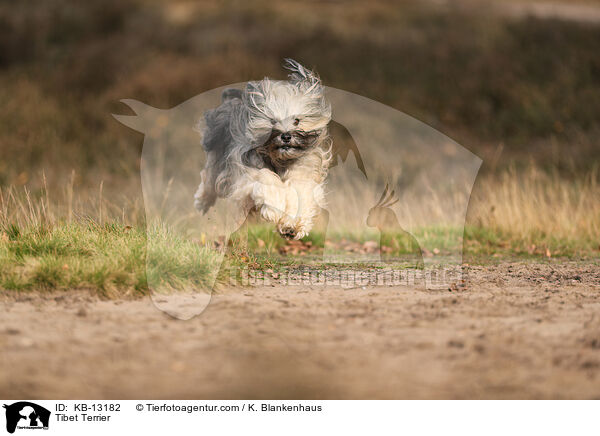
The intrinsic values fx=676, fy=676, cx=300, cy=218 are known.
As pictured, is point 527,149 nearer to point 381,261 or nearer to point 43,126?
point 381,261

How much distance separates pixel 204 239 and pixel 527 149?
11.6 m

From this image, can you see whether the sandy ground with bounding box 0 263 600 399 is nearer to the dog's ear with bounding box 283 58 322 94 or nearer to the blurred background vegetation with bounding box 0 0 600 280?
the dog's ear with bounding box 283 58 322 94

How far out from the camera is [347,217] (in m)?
9.30

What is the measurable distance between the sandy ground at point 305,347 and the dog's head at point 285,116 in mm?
1570

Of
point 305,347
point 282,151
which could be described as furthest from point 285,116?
point 305,347

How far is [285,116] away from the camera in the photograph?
604 centimetres

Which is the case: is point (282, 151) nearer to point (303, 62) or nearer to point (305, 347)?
point (305, 347)

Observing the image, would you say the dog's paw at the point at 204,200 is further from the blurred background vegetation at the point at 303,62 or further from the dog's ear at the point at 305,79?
the blurred background vegetation at the point at 303,62
